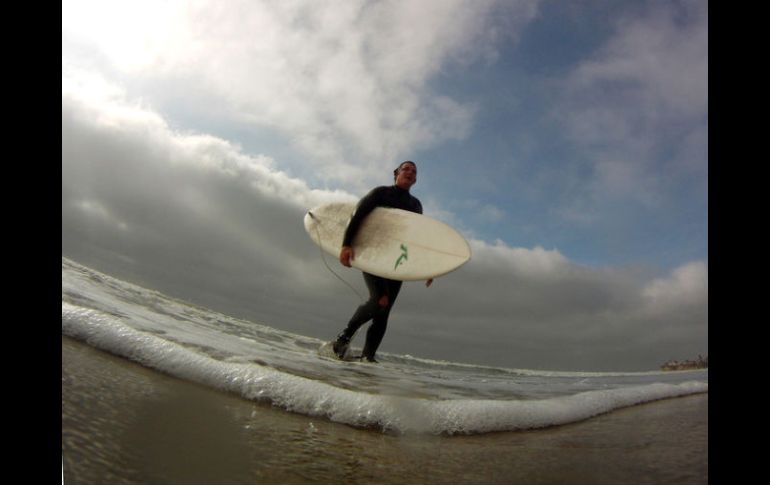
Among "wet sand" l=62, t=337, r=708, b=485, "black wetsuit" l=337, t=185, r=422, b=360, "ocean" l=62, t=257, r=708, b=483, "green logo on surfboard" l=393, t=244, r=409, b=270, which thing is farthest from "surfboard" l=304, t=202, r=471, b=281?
"wet sand" l=62, t=337, r=708, b=485

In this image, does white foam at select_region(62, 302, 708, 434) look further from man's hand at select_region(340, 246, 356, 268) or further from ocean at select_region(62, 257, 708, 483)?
man's hand at select_region(340, 246, 356, 268)

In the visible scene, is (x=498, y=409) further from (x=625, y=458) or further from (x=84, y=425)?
(x=84, y=425)

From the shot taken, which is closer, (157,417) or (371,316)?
(157,417)

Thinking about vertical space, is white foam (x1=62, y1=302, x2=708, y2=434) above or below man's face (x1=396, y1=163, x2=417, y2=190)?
A: below

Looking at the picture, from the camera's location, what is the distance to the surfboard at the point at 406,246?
13.8ft

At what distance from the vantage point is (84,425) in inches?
41.9

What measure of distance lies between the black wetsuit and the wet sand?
209 centimetres

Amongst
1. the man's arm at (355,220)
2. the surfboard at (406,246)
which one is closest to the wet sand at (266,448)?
the surfboard at (406,246)

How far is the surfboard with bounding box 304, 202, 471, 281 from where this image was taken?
420cm
